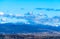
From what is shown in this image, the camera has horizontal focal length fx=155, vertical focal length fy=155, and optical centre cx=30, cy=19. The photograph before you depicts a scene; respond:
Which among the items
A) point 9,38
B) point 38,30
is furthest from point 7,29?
point 38,30

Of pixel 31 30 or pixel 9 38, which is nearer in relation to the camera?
pixel 31 30

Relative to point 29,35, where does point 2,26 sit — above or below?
above

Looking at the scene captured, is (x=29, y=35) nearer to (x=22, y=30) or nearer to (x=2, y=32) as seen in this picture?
(x=22, y=30)

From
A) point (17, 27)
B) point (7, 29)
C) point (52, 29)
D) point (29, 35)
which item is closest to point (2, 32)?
point (7, 29)

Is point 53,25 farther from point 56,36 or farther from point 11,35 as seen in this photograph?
point 11,35

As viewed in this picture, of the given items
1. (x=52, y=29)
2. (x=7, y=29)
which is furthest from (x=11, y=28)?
(x=52, y=29)

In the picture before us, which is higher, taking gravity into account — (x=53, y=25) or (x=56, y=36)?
(x=53, y=25)

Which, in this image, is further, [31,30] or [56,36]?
[56,36]
